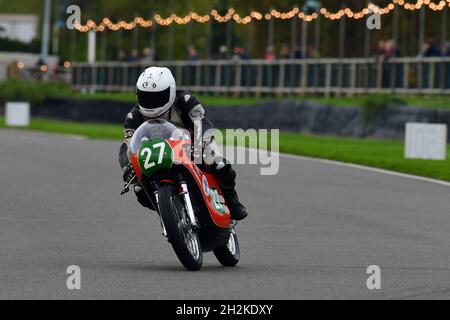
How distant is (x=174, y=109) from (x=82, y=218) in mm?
4198

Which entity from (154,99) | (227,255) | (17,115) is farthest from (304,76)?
(154,99)

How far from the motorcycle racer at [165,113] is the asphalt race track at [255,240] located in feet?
2.08

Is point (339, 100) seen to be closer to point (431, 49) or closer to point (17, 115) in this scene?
point (431, 49)

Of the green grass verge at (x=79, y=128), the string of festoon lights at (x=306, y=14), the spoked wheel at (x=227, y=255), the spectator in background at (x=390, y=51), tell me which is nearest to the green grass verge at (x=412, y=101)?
the spectator in background at (x=390, y=51)

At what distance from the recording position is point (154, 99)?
10562 mm

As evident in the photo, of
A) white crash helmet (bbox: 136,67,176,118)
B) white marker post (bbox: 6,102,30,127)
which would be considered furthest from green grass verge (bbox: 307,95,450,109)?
white crash helmet (bbox: 136,67,176,118)

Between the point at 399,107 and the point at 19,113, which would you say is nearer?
the point at 399,107

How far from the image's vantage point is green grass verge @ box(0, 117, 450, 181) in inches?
932

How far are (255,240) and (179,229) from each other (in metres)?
2.95

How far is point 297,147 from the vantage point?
29.8 m

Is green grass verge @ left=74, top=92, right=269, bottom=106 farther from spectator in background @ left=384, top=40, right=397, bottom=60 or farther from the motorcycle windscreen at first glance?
the motorcycle windscreen

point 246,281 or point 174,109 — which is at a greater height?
point 174,109
